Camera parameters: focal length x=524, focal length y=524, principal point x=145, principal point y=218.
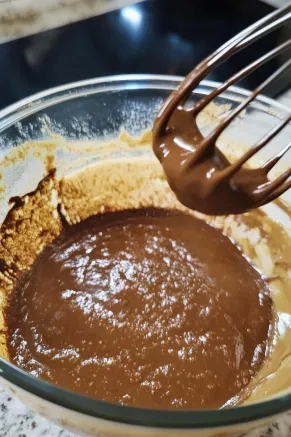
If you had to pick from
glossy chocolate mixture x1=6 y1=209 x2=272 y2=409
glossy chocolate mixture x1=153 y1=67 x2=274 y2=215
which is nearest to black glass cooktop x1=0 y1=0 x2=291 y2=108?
glossy chocolate mixture x1=6 y1=209 x2=272 y2=409

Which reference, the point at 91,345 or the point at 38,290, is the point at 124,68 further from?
the point at 91,345

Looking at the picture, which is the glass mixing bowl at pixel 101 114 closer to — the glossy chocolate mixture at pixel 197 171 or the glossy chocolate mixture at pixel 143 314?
the glossy chocolate mixture at pixel 143 314

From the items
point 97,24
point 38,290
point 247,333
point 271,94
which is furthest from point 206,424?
point 97,24

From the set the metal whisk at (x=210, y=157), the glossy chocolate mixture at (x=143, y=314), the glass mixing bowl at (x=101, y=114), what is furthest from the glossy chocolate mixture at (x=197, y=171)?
the glass mixing bowl at (x=101, y=114)

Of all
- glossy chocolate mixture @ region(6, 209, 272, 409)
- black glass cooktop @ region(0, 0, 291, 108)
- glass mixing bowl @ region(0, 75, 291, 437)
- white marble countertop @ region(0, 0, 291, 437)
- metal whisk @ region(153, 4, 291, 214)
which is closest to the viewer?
metal whisk @ region(153, 4, 291, 214)

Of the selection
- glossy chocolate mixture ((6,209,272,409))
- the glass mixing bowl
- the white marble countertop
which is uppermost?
the white marble countertop

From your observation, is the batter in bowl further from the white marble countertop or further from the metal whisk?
the white marble countertop
